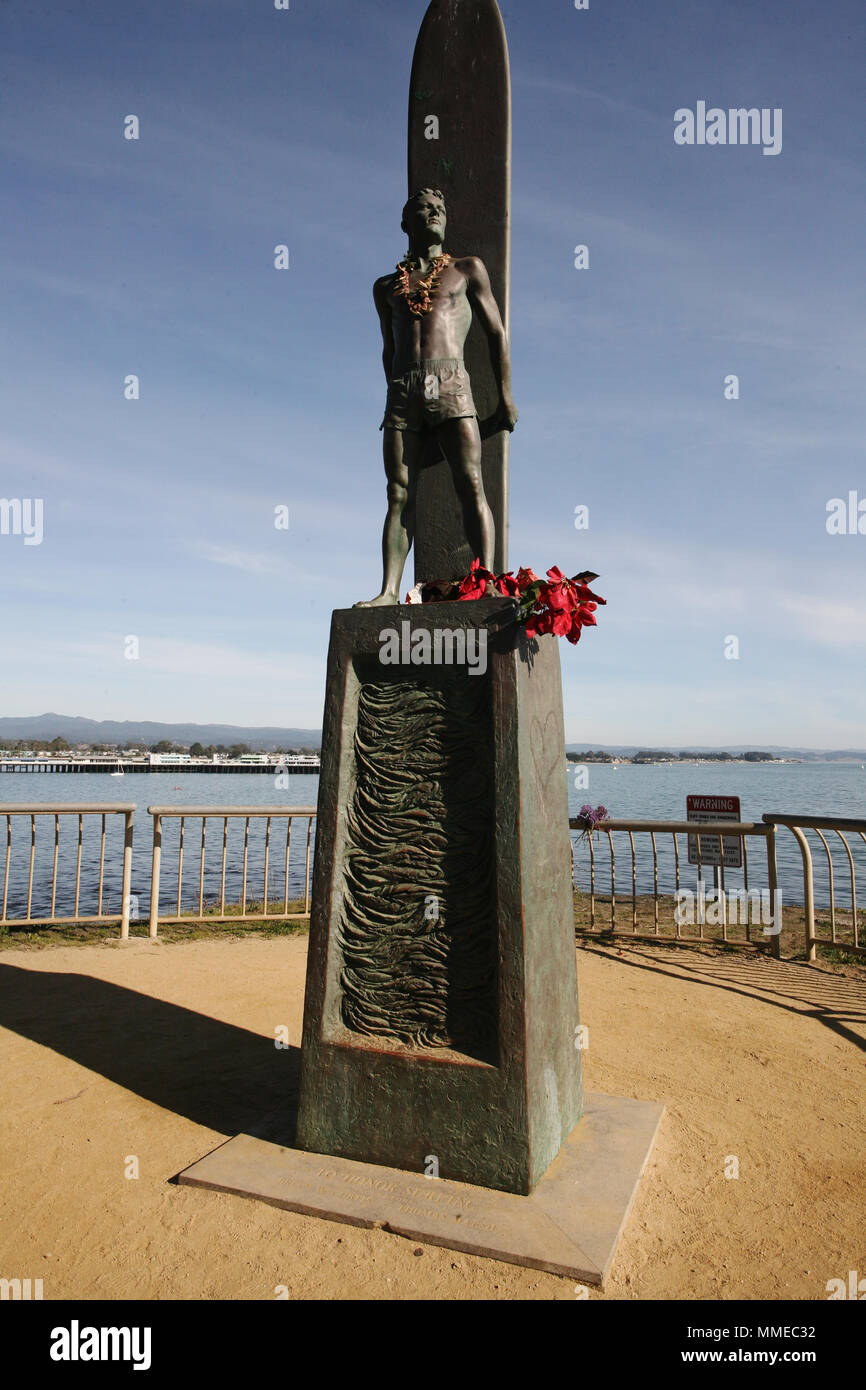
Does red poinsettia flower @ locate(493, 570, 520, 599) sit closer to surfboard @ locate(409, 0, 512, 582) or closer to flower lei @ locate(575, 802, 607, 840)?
surfboard @ locate(409, 0, 512, 582)

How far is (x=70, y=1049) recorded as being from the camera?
474 cm

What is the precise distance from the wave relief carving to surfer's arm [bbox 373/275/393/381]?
1770 millimetres

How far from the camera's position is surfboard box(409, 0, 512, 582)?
4.28m

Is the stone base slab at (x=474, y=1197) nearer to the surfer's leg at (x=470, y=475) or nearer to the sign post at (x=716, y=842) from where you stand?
the surfer's leg at (x=470, y=475)

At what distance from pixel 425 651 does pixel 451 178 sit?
9.20 ft

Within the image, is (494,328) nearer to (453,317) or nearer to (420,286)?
(453,317)

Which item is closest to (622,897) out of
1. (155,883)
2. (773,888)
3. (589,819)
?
(589,819)

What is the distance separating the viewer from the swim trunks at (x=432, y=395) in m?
3.87

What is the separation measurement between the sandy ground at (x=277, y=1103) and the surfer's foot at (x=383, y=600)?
8.29ft

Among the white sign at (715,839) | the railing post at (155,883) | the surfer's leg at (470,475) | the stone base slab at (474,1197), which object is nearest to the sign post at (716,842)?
the white sign at (715,839)

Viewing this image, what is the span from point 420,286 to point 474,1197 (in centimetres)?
407

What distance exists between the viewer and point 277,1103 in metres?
4.03

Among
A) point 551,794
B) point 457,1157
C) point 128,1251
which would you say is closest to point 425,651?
point 551,794

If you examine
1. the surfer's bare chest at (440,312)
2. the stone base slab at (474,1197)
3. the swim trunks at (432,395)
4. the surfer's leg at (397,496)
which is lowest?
the stone base slab at (474,1197)
